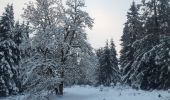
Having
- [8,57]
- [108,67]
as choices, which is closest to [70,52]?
[8,57]

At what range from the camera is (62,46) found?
91.3ft

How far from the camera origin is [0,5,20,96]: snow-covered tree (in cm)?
3991

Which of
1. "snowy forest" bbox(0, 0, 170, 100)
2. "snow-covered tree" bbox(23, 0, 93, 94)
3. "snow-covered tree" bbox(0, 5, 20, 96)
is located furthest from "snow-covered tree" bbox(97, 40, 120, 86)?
"snow-covered tree" bbox(23, 0, 93, 94)

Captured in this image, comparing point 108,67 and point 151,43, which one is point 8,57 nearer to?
point 151,43

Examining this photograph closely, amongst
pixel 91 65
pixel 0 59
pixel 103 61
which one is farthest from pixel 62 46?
pixel 103 61

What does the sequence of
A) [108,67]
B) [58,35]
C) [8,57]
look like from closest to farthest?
[58,35]
[8,57]
[108,67]

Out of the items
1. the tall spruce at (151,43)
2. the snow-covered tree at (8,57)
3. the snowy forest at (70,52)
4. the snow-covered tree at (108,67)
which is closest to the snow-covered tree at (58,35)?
the snowy forest at (70,52)

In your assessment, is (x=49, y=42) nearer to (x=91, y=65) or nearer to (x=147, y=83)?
(x=91, y=65)

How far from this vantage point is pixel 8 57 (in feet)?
136

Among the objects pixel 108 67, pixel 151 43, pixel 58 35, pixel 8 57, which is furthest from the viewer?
pixel 108 67

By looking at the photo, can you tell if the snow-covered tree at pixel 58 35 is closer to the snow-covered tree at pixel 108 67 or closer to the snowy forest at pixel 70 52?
the snowy forest at pixel 70 52

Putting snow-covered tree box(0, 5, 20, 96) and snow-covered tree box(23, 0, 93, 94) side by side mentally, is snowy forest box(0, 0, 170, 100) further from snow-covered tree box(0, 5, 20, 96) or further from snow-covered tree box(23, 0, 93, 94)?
snow-covered tree box(0, 5, 20, 96)

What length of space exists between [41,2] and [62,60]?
5.68 meters

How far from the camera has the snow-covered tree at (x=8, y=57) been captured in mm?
39906
